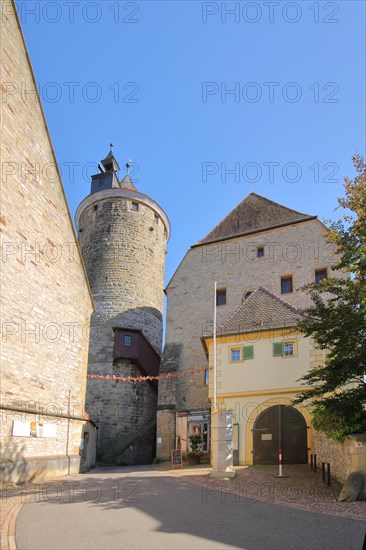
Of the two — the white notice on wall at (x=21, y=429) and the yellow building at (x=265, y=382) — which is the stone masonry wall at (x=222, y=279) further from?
the white notice on wall at (x=21, y=429)

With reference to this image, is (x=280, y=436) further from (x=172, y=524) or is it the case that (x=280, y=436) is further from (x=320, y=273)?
(x=172, y=524)

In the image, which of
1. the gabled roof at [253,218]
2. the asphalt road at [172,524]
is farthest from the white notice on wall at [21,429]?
the gabled roof at [253,218]

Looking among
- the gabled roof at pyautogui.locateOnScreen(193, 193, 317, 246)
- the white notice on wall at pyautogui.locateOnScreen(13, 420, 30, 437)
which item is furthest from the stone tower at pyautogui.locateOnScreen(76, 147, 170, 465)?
the white notice on wall at pyautogui.locateOnScreen(13, 420, 30, 437)

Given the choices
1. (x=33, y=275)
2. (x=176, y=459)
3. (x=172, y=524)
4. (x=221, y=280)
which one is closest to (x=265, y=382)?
(x=176, y=459)

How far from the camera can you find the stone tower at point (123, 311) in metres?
29.7

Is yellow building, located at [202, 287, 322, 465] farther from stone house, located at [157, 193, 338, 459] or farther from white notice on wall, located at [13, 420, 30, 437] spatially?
white notice on wall, located at [13, 420, 30, 437]

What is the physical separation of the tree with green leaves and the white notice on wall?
7.58m

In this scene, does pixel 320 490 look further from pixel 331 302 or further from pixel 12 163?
pixel 12 163

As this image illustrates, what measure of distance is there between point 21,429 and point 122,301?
18.3m

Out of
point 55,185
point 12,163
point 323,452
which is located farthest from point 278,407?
point 12,163

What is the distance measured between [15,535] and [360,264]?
926 centimetres

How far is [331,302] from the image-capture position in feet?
41.7

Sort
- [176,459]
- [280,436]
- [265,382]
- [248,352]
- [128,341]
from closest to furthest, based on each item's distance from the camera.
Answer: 1. [280,436]
2. [265,382]
3. [176,459]
4. [248,352]
5. [128,341]

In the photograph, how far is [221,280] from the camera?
97.9ft
